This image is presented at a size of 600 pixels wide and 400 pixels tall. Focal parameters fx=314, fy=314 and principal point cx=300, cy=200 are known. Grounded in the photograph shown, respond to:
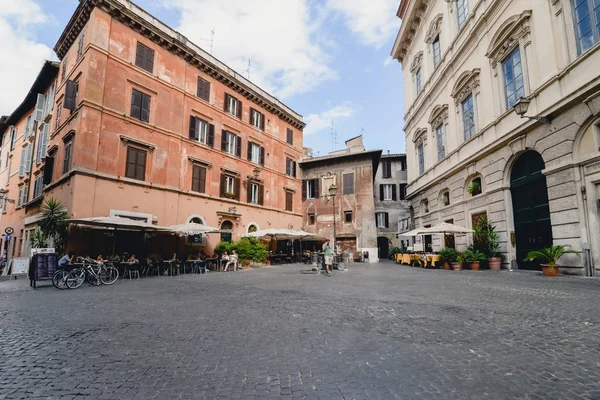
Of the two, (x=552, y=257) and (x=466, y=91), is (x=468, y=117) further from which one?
(x=552, y=257)

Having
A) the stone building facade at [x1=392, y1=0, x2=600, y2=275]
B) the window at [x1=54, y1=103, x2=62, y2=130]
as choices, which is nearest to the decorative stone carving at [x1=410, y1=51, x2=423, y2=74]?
the stone building facade at [x1=392, y1=0, x2=600, y2=275]

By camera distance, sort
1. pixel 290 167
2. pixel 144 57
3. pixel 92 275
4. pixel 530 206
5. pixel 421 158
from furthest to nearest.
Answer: pixel 290 167 < pixel 421 158 < pixel 144 57 < pixel 530 206 < pixel 92 275

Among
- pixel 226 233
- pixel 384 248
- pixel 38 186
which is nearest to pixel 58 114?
pixel 38 186

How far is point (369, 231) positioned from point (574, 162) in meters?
16.8

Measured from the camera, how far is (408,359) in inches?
134

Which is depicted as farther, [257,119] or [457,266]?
[257,119]

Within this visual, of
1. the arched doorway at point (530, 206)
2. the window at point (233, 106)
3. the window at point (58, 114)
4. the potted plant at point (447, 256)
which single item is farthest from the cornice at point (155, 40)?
the arched doorway at point (530, 206)

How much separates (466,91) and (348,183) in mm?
12674

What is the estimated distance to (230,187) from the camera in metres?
22.3

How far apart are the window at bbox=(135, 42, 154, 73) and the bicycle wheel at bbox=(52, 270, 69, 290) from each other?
12.4 metres

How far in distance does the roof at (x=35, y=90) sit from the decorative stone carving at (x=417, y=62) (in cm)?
2392

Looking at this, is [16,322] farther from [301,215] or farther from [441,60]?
[301,215]

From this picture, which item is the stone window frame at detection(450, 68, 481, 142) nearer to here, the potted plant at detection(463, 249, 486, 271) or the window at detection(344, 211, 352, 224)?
the potted plant at detection(463, 249, 486, 271)

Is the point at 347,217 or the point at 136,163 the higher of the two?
the point at 136,163
